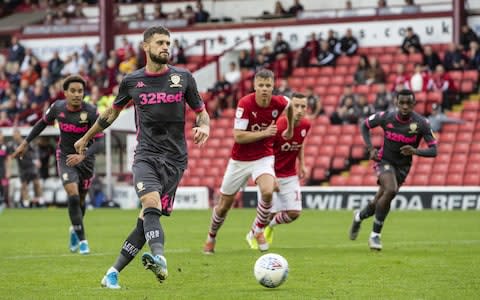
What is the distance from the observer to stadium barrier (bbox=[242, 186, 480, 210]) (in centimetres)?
2888

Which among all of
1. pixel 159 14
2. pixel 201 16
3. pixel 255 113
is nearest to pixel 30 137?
pixel 255 113

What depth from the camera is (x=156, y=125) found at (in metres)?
11.2

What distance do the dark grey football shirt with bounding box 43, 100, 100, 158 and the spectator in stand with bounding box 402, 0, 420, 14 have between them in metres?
21.5

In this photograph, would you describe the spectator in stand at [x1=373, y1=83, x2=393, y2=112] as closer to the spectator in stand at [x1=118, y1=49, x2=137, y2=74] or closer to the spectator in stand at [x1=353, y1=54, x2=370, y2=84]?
the spectator in stand at [x1=353, y1=54, x2=370, y2=84]

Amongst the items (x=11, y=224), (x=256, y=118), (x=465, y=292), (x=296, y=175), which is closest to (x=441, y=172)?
(x=11, y=224)

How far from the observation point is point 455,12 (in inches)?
1369

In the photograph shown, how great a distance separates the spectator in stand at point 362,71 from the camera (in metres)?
34.4

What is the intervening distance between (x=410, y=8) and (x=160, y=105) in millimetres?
26215

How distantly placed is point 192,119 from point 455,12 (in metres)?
8.88

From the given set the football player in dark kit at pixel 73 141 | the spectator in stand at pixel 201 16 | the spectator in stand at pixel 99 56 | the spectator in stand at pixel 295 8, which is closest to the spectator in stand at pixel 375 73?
the spectator in stand at pixel 295 8

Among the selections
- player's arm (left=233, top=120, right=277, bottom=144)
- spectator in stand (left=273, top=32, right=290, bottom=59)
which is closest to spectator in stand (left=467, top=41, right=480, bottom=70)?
spectator in stand (left=273, top=32, right=290, bottom=59)

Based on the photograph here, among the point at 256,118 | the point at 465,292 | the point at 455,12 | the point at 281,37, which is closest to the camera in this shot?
the point at 465,292

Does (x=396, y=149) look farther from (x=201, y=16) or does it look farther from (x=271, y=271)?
(x=201, y=16)

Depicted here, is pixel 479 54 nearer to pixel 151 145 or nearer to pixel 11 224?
pixel 11 224
